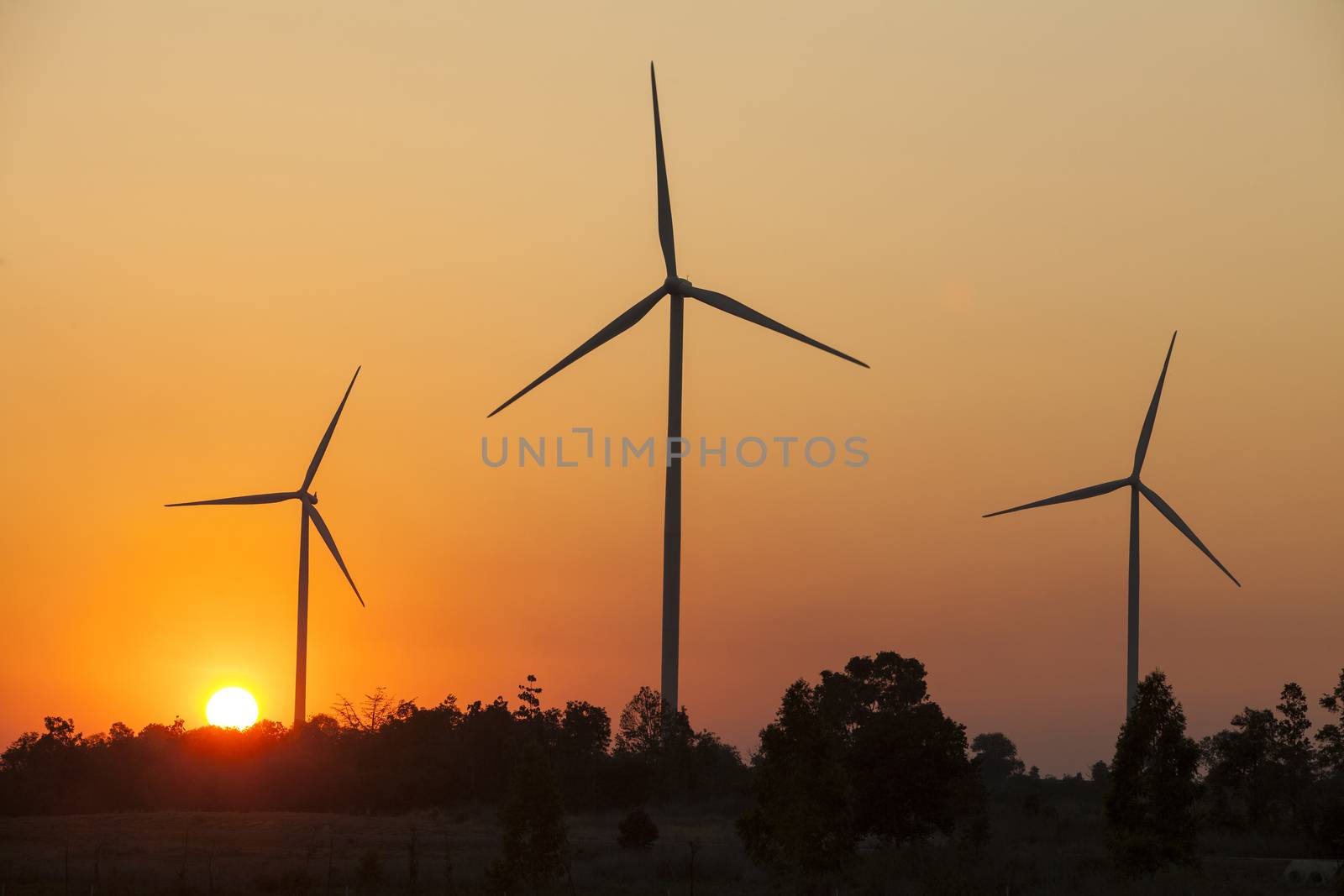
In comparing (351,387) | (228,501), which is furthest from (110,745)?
(351,387)

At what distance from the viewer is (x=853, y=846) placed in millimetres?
67312

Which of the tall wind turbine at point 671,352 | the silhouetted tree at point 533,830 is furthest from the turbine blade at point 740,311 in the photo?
the silhouetted tree at point 533,830

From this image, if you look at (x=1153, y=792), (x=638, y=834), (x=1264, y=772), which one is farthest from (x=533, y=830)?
(x=1264, y=772)

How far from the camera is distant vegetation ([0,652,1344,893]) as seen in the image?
2714 inches


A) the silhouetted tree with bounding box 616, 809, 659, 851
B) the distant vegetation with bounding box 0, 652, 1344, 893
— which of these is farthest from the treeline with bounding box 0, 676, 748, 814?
the silhouetted tree with bounding box 616, 809, 659, 851

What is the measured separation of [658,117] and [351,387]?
43873mm

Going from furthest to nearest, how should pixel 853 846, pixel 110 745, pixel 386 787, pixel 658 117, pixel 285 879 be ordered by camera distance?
pixel 110 745
pixel 386 787
pixel 658 117
pixel 285 879
pixel 853 846

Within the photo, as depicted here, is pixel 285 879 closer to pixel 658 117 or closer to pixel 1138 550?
pixel 658 117

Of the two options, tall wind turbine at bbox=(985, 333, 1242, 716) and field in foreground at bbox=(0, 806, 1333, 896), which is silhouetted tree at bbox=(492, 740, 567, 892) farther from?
tall wind turbine at bbox=(985, 333, 1242, 716)

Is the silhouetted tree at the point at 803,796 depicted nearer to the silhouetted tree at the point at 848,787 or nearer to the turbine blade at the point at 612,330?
the silhouetted tree at the point at 848,787

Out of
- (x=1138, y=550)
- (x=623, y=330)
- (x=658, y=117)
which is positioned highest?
(x=658, y=117)

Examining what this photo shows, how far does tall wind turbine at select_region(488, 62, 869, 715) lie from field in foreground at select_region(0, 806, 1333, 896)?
36.7 ft

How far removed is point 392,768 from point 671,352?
49.5 meters

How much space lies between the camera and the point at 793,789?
220 ft
